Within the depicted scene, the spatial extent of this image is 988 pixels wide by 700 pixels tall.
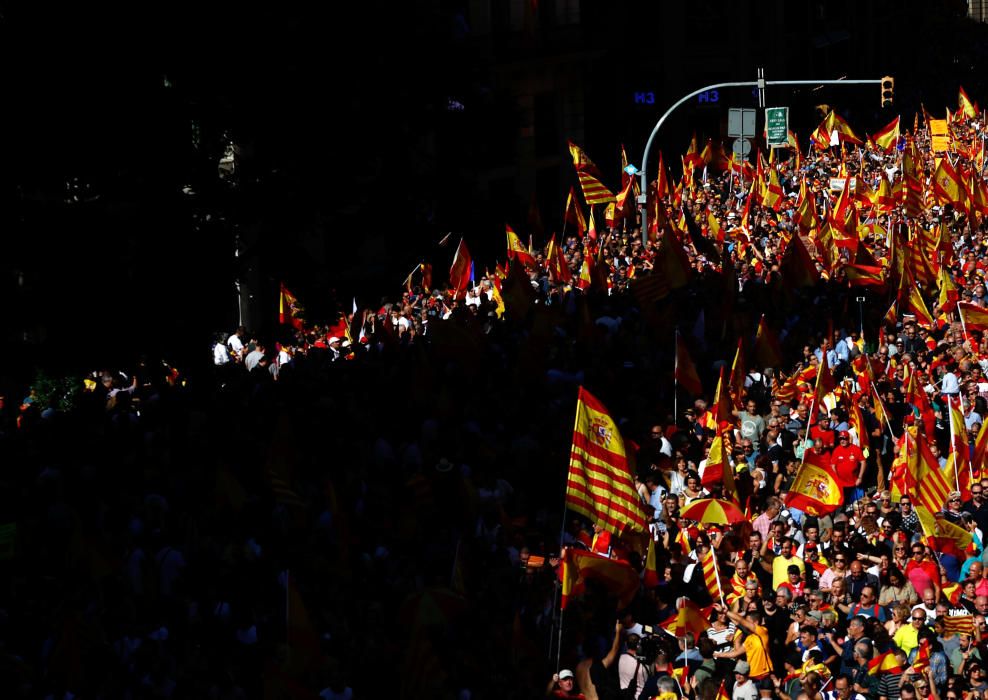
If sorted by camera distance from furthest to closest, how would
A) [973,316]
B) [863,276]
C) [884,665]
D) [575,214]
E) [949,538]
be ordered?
[575,214]
[863,276]
[973,316]
[949,538]
[884,665]

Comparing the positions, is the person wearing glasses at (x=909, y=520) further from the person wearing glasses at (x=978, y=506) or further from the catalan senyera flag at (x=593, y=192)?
the catalan senyera flag at (x=593, y=192)

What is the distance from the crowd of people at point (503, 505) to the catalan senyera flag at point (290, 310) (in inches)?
7.9


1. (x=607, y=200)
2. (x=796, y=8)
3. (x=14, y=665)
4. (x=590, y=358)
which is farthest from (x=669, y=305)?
(x=796, y=8)

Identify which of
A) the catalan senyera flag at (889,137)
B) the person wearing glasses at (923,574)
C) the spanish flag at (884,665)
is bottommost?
the spanish flag at (884,665)

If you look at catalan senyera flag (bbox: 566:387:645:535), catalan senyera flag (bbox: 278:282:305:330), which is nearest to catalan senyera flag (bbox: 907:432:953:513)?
catalan senyera flag (bbox: 566:387:645:535)

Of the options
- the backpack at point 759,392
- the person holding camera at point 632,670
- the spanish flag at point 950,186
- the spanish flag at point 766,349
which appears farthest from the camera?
the spanish flag at point 950,186

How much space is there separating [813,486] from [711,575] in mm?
1995

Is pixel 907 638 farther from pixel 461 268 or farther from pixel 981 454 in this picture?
pixel 461 268

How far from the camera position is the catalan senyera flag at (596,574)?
1343 cm

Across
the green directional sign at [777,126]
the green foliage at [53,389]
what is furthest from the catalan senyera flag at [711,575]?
the green directional sign at [777,126]

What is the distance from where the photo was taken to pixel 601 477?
1458 centimetres

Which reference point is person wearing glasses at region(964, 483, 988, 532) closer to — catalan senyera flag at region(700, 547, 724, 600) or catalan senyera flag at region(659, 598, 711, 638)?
catalan senyera flag at region(700, 547, 724, 600)

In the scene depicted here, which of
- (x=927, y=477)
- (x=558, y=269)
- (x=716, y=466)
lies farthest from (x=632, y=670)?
(x=558, y=269)

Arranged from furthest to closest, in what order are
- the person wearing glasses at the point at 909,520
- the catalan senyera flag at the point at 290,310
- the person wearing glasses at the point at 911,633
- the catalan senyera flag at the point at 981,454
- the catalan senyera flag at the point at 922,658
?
the catalan senyera flag at the point at 290,310, the catalan senyera flag at the point at 981,454, the person wearing glasses at the point at 909,520, the person wearing glasses at the point at 911,633, the catalan senyera flag at the point at 922,658
